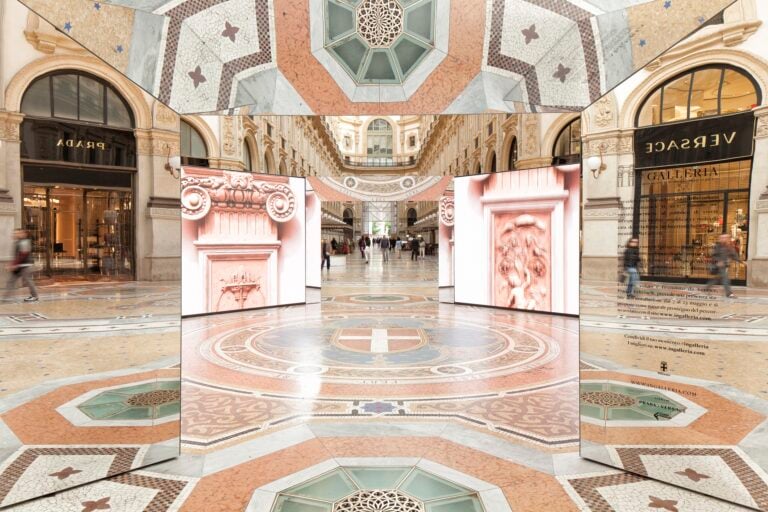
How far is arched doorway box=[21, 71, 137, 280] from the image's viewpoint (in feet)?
9.26

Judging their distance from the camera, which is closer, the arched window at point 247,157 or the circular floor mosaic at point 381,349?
the circular floor mosaic at point 381,349

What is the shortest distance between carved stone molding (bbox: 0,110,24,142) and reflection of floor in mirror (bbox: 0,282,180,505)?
1323 mm

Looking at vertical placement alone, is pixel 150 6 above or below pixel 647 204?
above

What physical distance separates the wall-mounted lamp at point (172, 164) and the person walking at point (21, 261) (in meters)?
0.92

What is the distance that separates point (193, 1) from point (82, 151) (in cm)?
213

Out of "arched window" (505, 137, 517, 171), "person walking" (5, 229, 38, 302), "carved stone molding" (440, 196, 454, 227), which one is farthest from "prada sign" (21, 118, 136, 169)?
"arched window" (505, 137, 517, 171)

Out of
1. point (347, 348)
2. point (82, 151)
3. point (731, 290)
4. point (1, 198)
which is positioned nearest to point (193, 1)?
point (1, 198)

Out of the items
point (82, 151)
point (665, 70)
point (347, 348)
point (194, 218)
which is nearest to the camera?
point (665, 70)

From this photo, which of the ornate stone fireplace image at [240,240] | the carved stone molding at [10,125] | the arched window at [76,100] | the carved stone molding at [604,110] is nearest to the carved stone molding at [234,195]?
the ornate stone fireplace image at [240,240]

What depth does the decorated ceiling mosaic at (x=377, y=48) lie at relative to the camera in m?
2.54

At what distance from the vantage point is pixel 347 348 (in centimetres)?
673

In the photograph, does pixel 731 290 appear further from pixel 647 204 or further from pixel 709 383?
pixel 709 383

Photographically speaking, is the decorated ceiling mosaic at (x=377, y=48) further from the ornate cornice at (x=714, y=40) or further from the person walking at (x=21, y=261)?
the person walking at (x=21, y=261)

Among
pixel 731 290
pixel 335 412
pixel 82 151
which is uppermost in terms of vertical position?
pixel 82 151
